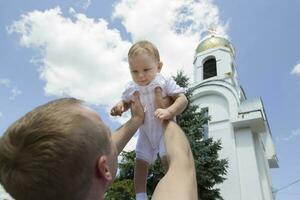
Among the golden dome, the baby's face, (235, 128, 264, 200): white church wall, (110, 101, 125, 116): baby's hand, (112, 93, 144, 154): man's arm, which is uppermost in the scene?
the golden dome

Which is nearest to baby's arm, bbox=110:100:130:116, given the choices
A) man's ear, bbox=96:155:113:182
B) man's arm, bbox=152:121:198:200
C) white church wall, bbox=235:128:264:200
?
man's arm, bbox=152:121:198:200

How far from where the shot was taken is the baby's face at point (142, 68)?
7.50 feet

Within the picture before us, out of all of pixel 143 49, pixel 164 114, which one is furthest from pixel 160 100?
pixel 143 49

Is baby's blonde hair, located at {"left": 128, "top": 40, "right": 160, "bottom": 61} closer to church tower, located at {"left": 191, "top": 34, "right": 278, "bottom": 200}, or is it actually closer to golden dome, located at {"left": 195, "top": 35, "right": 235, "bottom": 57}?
church tower, located at {"left": 191, "top": 34, "right": 278, "bottom": 200}

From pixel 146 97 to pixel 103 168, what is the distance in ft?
4.16

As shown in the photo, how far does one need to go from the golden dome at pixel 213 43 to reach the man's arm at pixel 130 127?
2328 centimetres

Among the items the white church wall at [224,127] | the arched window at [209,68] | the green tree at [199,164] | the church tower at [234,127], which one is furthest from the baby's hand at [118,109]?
the arched window at [209,68]

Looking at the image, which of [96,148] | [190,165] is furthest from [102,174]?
[190,165]

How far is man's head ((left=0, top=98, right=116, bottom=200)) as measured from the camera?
0.97 meters

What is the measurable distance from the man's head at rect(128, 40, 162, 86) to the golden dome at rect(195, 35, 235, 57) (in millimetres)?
23136

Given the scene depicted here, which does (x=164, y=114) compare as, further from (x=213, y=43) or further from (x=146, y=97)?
(x=213, y=43)

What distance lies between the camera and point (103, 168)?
1.07 m

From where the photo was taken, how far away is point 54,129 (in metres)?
1.00

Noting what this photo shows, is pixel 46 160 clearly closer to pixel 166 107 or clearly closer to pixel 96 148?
pixel 96 148
